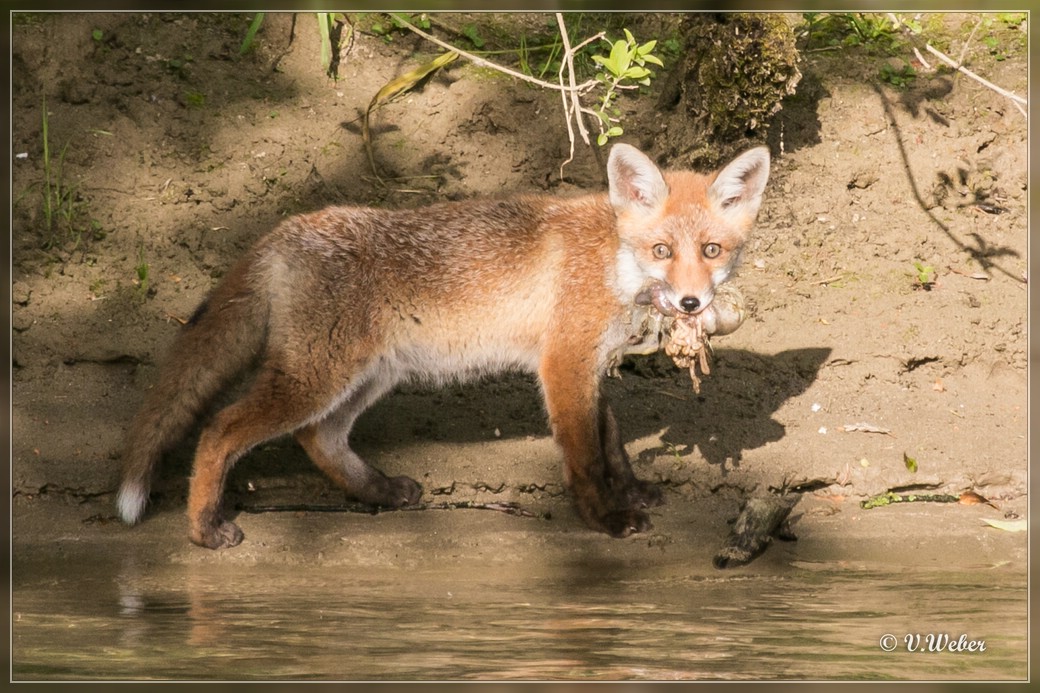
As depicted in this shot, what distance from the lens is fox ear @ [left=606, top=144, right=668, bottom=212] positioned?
553 centimetres

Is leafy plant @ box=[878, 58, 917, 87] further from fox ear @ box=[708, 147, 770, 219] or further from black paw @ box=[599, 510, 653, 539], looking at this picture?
black paw @ box=[599, 510, 653, 539]

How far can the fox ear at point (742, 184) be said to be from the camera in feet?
18.0

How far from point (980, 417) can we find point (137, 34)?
5858mm

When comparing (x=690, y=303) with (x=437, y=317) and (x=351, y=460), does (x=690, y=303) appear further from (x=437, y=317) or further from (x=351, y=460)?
(x=351, y=460)

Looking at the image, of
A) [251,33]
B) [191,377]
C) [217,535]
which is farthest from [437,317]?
[251,33]

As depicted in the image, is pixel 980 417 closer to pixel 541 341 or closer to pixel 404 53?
pixel 541 341

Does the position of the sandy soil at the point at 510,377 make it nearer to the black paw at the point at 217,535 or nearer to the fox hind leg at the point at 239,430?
the black paw at the point at 217,535

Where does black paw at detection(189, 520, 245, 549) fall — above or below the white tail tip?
below

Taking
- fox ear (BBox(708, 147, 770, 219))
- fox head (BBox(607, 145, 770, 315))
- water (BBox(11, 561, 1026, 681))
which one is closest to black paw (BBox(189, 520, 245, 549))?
water (BBox(11, 561, 1026, 681))

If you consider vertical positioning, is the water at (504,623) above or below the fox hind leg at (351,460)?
below

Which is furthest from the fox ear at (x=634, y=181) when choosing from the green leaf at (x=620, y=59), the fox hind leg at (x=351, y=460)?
the fox hind leg at (x=351, y=460)

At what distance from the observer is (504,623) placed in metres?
4.71

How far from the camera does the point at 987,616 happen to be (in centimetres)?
480

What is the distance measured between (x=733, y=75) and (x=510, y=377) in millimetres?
2348
